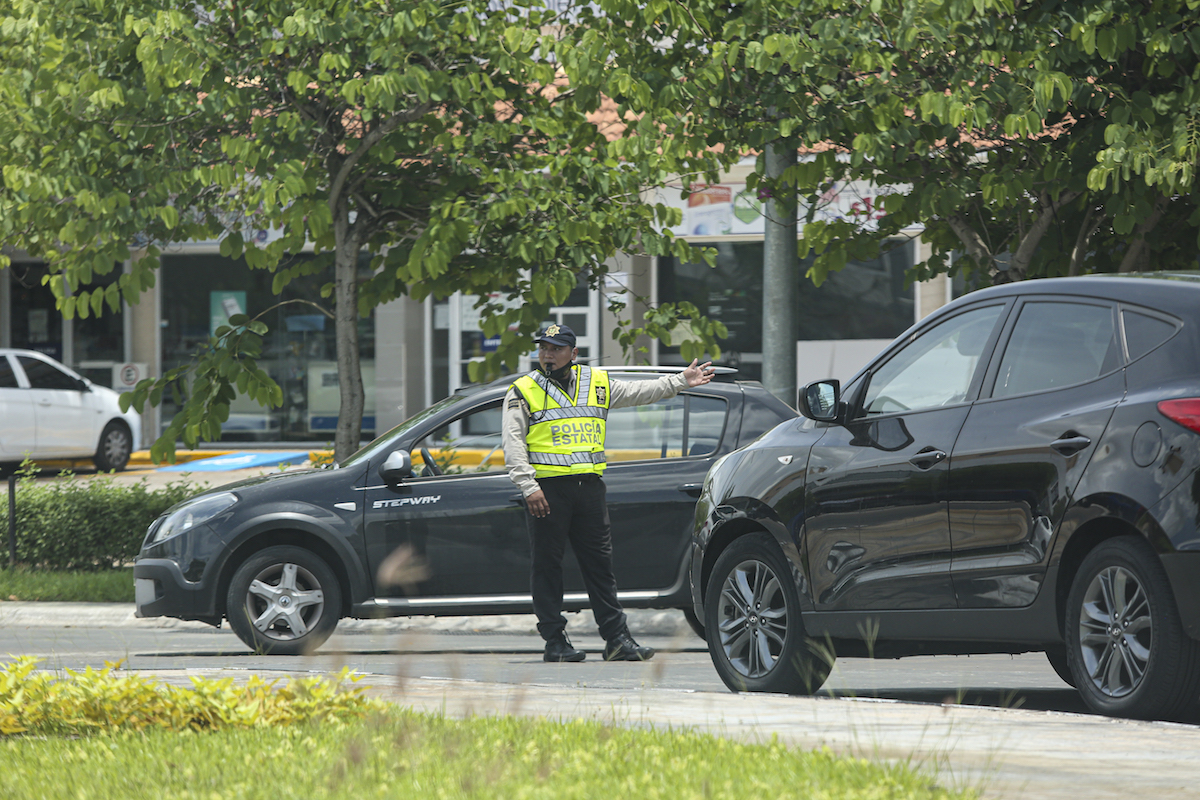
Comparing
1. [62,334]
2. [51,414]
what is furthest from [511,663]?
[62,334]

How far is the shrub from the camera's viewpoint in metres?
5.02

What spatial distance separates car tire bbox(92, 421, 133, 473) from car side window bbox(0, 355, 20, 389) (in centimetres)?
150

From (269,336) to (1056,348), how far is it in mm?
20873

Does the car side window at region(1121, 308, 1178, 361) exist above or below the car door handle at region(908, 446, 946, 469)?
above

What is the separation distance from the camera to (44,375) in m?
20.5

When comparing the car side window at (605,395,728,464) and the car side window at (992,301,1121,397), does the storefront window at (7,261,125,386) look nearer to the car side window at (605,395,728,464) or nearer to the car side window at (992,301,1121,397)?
the car side window at (605,395,728,464)

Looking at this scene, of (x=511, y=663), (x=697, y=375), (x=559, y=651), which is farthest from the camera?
(x=511, y=663)

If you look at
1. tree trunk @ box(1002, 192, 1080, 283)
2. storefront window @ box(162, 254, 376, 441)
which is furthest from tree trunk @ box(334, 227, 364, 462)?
storefront window @ box(162, 254, 376, 441)

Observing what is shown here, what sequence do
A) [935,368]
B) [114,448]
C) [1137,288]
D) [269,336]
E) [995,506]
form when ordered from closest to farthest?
[1137,288], [995,506], [935,368], [114,448], [269,336]

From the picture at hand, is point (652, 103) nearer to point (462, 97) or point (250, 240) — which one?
point (462, 97)

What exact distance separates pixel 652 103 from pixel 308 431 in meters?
16.7

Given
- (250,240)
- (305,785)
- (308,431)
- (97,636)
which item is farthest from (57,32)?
(308,431)

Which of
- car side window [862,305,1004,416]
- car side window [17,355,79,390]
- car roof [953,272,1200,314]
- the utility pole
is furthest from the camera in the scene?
car side window [17,355,79,390]

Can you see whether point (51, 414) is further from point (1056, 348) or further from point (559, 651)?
point (1056, 348)
